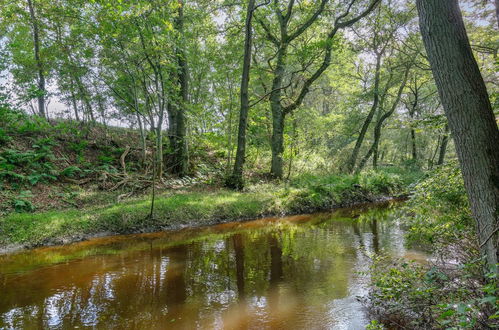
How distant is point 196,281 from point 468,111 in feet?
15.9

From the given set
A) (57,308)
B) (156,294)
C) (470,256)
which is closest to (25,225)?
(57,308)

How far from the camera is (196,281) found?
5.58 metres

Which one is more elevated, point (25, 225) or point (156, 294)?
point (25, 225)

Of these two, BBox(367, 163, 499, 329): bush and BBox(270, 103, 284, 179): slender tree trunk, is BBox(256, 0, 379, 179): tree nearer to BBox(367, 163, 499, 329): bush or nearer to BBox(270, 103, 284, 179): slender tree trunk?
BBox(270, 103, 284, 179): slender tree trunk

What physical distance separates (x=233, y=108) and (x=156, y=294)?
11150 millimetres

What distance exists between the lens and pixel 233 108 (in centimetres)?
1505

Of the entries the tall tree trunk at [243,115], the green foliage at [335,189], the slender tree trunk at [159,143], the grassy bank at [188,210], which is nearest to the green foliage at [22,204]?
the grassy bank at [188,210]

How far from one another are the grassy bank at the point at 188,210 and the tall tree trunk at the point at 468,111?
788 cm

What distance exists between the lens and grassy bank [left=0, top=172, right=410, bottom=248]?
7.80 meters

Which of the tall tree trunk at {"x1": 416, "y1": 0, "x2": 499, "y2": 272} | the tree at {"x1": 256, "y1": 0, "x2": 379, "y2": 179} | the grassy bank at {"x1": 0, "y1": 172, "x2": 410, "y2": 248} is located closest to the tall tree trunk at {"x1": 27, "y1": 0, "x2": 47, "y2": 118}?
the grassy bank at {"x1": 0, "y1": 172, "x2": 410, "y2": 248}

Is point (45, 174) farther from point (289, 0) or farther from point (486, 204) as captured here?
point (289, 0)

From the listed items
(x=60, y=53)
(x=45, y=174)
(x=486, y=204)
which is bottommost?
(x=486, y=204)

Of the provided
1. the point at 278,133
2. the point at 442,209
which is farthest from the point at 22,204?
the point at 278,133

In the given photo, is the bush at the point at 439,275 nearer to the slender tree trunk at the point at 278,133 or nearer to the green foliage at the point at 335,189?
the green foliage at the point at 335,189
